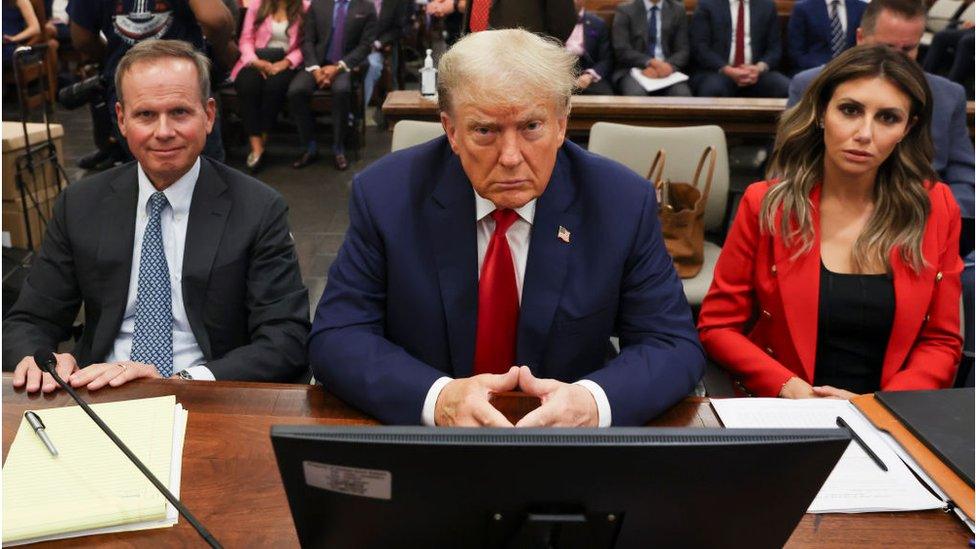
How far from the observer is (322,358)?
1.57 metres

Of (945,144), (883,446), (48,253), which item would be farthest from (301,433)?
(945,144)

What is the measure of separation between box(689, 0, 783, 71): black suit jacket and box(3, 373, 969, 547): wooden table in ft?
15.3

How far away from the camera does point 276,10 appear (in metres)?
6.00

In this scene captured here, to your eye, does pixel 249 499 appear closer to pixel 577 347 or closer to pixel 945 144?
pixel 577 347

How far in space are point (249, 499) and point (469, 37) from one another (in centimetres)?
83

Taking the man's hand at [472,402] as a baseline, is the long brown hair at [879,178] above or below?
above

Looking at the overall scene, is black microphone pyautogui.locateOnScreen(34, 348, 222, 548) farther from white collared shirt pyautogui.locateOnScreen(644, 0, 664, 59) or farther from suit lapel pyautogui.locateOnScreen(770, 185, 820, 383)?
white collared shirt pyautogui.locateOnScreen(644, 0, 664, 59)

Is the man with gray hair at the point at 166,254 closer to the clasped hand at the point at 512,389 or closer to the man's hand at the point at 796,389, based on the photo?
the clasped hand at the point at 512,389

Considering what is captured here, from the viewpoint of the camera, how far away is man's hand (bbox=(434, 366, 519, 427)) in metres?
1.31

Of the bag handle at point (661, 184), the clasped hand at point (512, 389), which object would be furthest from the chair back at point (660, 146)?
the clasped hand at point (512, 389)

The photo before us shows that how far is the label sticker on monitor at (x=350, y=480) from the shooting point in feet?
2.86

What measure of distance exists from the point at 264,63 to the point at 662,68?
2640mm

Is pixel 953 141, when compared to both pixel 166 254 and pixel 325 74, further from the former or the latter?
pixel 325 74

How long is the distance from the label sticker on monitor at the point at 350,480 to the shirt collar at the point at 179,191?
1.28 meters
